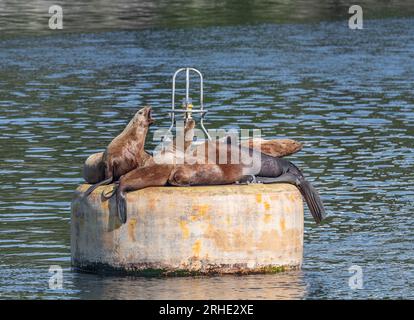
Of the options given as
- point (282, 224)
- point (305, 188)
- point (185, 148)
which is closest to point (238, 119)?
point (305, 188)

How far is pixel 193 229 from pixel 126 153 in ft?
4.36

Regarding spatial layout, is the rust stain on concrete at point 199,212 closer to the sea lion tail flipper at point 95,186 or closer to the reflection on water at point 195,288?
the reflection on water at point 195,288

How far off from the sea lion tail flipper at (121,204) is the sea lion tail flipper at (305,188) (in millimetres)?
1660

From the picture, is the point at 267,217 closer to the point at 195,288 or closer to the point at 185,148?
the point at 195,288

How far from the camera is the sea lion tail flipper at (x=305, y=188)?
1650cm

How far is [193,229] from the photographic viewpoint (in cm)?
1549

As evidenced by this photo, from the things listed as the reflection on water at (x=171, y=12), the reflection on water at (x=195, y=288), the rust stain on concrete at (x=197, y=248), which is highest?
the reflection on water at (x=171, y=12)

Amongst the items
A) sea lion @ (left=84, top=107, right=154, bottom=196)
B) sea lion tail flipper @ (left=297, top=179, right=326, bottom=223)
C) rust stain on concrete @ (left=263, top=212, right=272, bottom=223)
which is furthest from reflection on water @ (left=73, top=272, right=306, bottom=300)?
sea lion tail flipper @ (left=297, top=179, right=326, bottom=223)

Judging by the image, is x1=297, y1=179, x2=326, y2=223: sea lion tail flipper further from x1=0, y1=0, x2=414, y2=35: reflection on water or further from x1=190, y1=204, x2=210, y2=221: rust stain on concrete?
x1=0, y1=0, x2=414, y2=35: reflection on water

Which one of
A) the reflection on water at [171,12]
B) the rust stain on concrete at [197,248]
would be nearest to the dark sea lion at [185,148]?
the rust stain on concrete at [197,248]

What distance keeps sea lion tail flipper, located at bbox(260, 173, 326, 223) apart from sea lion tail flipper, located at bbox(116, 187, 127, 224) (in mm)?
1660

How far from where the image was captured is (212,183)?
15.9 meters

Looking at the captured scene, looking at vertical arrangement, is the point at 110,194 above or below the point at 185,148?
below
